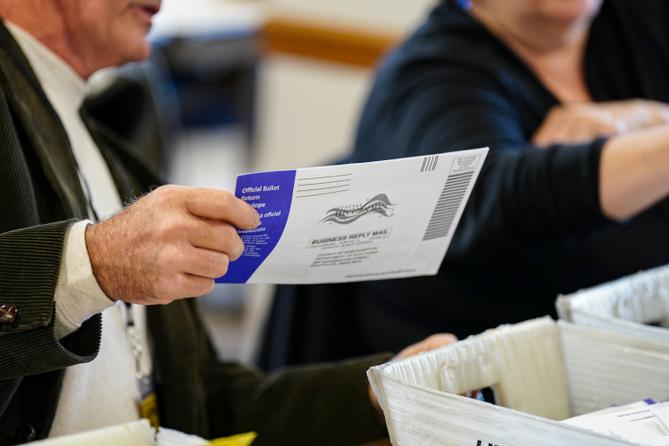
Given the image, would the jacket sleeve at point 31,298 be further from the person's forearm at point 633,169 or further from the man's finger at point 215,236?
the person's forearm at point 633,169

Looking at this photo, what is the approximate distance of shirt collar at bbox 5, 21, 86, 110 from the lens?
113cm

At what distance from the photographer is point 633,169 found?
1305 mm

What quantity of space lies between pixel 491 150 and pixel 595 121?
233 millimetres

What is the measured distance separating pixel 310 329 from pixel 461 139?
Result: 49cm

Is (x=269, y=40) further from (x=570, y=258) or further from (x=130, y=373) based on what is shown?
(x=130, y=373)

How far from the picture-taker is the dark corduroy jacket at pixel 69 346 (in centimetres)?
83

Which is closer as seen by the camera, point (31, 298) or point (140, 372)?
point (31, 298)

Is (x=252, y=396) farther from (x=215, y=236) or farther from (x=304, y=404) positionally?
(x=215, y=236)

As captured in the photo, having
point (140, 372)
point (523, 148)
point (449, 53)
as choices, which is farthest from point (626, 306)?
point (449, 53)

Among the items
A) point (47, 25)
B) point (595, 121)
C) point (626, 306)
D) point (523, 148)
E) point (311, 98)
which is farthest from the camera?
point (311, 98)

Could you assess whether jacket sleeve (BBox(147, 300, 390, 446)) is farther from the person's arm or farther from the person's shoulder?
the person's shoulder

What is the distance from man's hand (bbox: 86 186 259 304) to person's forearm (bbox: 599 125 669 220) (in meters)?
0.66

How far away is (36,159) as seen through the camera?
1.03m

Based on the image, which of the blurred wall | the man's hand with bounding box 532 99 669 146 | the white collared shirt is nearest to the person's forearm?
the man's hand with bounding box 532 99 669 146
